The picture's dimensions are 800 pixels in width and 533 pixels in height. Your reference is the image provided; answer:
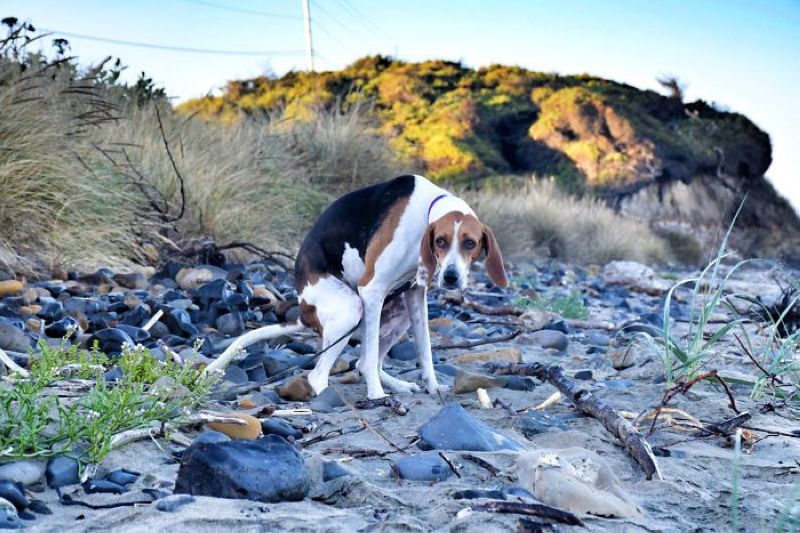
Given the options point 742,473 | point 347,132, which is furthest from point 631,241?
point 742,473

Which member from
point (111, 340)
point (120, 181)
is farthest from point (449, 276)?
point (120, 181)

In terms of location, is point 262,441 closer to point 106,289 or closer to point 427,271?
point 427,271

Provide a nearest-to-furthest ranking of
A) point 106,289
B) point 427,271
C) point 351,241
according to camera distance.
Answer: point 427,271
point 351,241
point 106,289

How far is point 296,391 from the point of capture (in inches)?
149

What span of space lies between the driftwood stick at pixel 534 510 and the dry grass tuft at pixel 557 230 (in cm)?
1062

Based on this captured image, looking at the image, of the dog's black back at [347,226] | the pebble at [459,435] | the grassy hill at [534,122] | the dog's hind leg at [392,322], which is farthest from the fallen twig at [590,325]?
the grassy hill at [534,122]

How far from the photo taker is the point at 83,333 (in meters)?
4.82

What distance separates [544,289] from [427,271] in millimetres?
5795

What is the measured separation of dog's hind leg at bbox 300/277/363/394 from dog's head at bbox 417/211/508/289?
432 mm

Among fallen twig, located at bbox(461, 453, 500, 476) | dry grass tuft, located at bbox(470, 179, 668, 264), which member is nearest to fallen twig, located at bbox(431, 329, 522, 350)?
fallen twig, located at bbox(461, 453, 500, 476)

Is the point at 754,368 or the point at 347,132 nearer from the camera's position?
the point at 754,368

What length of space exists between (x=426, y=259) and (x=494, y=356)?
3.84 ft

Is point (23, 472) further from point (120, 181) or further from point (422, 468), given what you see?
point (120, 181)

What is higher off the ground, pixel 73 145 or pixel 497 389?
pixel 73 145
